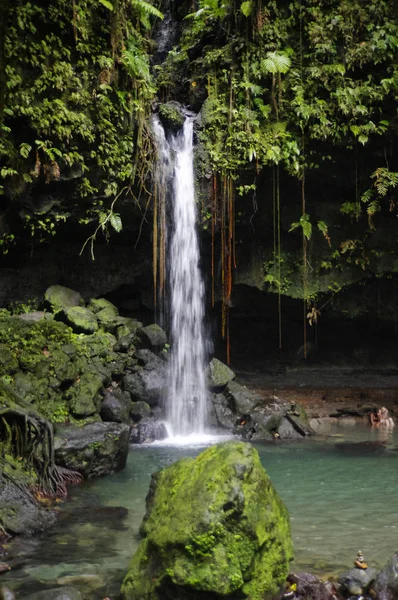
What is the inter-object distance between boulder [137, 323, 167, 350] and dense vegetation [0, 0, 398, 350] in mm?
2103

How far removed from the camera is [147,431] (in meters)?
12.1

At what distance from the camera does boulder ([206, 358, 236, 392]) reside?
13.9m

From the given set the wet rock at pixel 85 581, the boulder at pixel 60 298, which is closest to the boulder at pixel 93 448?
the wet rock at pixel 85 581

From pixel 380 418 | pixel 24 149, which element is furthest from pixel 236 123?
pixel 380 418

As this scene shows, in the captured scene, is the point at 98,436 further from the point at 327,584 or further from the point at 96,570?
the point at 327,584

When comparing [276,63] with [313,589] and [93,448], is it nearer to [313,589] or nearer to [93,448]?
[93,448]

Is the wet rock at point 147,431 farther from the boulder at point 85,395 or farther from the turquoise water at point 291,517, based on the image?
the boulder at point 85,395

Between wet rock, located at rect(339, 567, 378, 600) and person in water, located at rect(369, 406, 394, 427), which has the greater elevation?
wet rock, located at rect(339, 567, 378, 600)

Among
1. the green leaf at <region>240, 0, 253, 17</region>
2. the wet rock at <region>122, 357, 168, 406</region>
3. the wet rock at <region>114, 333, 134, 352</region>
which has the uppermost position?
the green leaf at <region>240, 0, 253, 17</region>

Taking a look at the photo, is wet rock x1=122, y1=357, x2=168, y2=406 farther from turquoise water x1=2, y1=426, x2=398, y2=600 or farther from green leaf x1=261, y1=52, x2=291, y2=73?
green leaf x1=261, y1=52, x2=291, y2=73

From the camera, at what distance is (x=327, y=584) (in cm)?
489

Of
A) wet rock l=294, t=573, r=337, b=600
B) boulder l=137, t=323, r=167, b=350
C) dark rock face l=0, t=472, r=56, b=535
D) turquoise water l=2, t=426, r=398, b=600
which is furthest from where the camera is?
boulder l=137, t=323, r=167, b=350

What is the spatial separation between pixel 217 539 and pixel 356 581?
1464 mm

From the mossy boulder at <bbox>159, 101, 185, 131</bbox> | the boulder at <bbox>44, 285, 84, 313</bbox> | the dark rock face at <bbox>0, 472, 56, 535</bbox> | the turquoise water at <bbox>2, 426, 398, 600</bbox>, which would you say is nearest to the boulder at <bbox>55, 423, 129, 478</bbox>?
the turquoise water at <bbox>2, 426, 398, 600</bbox>
